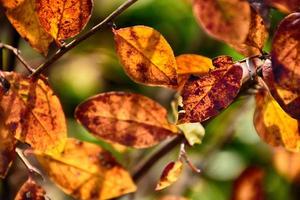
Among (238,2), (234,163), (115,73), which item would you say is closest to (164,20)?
(115,73)

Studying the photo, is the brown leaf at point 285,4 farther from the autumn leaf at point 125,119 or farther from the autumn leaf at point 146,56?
the autumn leaf at point 125,119

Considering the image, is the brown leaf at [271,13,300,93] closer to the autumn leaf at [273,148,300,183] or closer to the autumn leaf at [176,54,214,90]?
the autumn leaf at [176,54,214,90]

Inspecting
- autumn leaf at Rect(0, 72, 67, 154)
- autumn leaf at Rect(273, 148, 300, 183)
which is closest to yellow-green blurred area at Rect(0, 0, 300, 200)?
autumn leaf at Rect(273, 148, 300, 183)

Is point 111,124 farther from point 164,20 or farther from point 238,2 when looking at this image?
point 164,20

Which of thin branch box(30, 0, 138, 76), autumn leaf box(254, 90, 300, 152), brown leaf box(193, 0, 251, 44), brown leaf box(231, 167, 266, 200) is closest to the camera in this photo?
brown leaf box(193, 0, 251, 44)

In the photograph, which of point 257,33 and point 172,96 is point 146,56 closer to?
point 257,33

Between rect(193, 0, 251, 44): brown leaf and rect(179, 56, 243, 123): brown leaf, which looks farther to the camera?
rect(179, 56, 243, 123): brown leaf

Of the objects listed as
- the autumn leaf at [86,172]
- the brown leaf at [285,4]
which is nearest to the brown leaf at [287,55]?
the brown leaf at [285,4]
